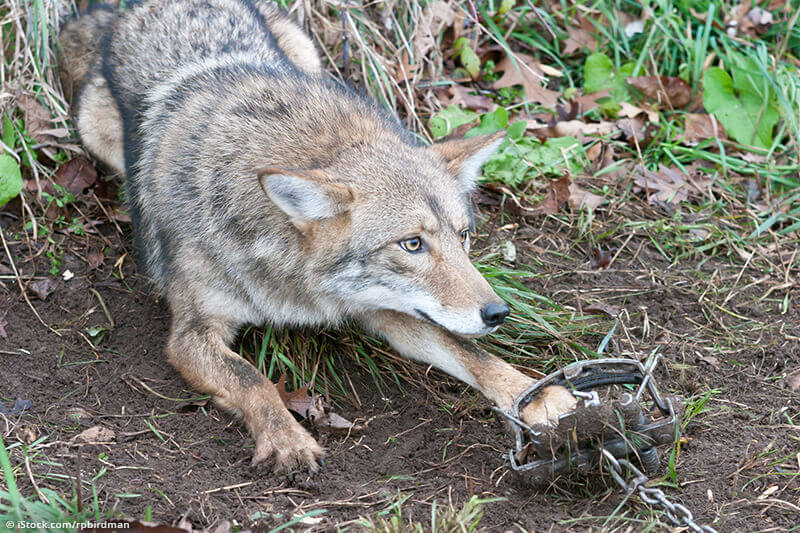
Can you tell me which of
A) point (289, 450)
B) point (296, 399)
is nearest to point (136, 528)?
point (289, 450)

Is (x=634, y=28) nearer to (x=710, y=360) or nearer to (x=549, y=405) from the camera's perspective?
(x=710, y=360)

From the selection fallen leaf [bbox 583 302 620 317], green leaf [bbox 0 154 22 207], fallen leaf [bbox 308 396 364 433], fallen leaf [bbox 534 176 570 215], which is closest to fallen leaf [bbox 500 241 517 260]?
fallen leaf [bbox 534 176 570 215]

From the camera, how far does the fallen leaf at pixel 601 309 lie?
4.77 meters

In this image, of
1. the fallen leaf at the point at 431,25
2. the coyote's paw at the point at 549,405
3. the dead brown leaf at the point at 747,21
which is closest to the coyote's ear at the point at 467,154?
the coyote's paw at the point at 549,405

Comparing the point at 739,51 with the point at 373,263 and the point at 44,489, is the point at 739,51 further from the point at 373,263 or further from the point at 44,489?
the point at 44,489

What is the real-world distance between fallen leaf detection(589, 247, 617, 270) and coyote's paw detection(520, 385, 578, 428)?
175cm

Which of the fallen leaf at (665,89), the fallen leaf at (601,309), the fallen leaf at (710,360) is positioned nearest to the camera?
the fallen leaf at (710,360)

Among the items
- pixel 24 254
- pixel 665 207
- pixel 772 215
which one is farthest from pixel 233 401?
pixel 772 215

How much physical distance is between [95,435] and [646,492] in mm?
2536

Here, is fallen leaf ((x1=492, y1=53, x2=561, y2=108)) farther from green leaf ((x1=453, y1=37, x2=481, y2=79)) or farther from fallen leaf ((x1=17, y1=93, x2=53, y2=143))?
fallen leaf ((x1=17, y1=93, x2=53, y2=143))

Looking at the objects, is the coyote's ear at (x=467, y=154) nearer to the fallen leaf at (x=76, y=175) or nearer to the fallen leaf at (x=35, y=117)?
the fallen leaf at (x=76, y=175)

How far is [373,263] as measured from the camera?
381 centimetres

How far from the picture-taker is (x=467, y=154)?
4.25 metres

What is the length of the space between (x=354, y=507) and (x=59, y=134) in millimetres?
3653
